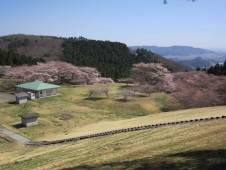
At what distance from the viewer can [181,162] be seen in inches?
651

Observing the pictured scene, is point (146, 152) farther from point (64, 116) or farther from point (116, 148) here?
point (64, 116)

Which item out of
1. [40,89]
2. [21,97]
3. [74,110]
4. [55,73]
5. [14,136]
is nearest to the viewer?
[14,136]

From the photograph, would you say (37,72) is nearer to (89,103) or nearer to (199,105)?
(89,103)

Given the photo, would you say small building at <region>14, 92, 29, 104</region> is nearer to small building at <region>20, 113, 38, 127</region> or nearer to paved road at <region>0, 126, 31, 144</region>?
small building at <region>20, 113, 38, 127</region>

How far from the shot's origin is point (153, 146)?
22266 millimetres

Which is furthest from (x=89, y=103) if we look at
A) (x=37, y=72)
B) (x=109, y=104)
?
(x=37, y=72)

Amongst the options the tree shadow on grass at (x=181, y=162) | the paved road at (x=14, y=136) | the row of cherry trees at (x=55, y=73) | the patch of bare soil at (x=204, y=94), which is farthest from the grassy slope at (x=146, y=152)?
the row of cherry trees at (x=55, y=73)

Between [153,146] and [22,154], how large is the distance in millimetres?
14311

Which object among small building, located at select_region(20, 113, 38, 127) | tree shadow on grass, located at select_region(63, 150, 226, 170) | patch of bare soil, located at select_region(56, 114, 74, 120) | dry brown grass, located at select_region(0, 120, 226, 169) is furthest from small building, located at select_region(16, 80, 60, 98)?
tree shadow on grass, located at select_region(63, 150, 226, 170)

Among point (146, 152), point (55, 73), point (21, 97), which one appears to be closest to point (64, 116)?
point (21, 97)

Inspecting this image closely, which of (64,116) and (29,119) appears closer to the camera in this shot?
(29,119)

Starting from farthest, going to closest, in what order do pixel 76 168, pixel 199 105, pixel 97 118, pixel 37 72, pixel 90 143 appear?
pixel 37 72 < pixel 199 105 < pixel 97 118 < pixel 90 143 < pixel 76 168

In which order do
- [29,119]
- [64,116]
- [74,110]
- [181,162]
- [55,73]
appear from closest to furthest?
[181,162], [29,119], [64,116], [74,110], [55,73]

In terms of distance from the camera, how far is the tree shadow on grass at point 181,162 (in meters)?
15.6
